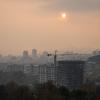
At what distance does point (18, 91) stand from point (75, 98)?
64.1 inches

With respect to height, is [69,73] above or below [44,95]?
above

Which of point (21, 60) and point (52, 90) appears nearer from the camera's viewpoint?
point (52, 90)

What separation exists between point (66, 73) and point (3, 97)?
29.1 feet

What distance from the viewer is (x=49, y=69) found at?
2133cm

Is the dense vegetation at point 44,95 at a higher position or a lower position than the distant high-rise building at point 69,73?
lower

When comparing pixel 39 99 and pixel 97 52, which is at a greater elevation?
pixel 97 52

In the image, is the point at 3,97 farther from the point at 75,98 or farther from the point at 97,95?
the point at 97,95

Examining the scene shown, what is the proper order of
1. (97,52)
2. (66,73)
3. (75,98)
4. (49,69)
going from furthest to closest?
(97,52) → (49,69) → (66,73) → (75,98)

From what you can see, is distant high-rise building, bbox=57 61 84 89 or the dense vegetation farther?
distant high-rise building, bbox=57 61 84 89

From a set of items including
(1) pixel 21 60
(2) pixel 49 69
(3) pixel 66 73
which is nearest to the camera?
(3) pixel 66 73

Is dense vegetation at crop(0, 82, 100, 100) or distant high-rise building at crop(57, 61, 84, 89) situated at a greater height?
distant high-rise building at crop(57, 61, 84, 89)

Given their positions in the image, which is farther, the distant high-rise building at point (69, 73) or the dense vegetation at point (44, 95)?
the distant high-rise building at point (69, 73)

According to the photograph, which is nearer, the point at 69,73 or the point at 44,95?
the point at 44,95

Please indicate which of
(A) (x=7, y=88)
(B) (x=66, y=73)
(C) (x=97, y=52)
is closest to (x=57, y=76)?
(B) (x=66, y=73)
